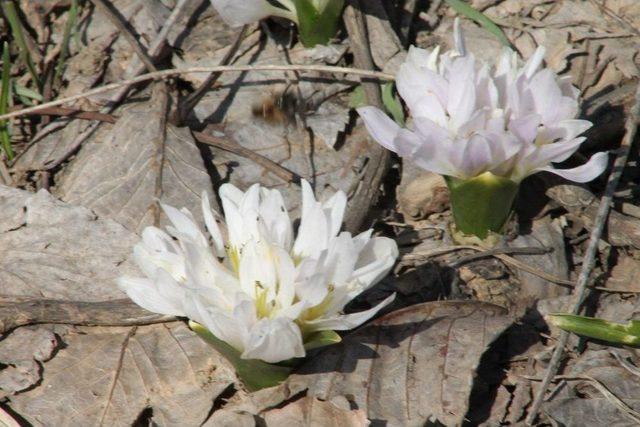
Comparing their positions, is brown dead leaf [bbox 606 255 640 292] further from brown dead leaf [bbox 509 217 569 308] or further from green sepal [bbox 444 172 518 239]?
green sepal [bbox 444 172 518 239]

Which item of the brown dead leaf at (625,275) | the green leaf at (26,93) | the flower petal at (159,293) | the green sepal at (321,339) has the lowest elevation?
the brown dead leaf at (625,275)

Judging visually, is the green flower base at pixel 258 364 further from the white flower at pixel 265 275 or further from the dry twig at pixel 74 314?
the dry twig at pixel 74 314

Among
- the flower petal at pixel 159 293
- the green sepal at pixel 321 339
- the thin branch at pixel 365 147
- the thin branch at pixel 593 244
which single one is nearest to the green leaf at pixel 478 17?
the thin branch at pixel 365 147

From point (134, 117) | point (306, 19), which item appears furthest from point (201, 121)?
point (306, 19)

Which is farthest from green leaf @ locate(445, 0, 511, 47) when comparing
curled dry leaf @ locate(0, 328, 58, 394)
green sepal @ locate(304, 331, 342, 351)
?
curled dry leaf @ locate(0, 328, 58, 394)

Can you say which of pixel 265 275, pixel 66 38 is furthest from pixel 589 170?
pixel 66 38

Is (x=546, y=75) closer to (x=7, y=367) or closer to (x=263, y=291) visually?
(x=263, y=291)
